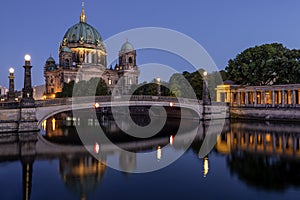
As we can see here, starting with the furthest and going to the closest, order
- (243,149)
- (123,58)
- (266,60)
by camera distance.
→ (123,58) → (266,60) → (243,149)

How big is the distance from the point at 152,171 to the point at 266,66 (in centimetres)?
3973

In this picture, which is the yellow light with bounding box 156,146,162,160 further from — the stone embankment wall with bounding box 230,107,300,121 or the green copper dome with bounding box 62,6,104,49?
the green copper dome with bounding box 62,6,104,49

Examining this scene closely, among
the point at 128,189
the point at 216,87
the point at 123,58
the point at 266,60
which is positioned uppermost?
the point at 123,58

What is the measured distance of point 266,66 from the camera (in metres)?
50.2

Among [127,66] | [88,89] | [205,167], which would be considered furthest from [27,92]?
[127,66]

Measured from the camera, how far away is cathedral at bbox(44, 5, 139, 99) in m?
94.2

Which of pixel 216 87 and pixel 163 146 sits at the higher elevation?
pixel 216 87

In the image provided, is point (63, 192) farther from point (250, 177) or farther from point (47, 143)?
point (47, 143)

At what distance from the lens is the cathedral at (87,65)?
94188mm

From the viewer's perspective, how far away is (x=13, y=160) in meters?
19.0

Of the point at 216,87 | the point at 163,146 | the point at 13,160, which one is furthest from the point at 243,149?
the point at 216,87

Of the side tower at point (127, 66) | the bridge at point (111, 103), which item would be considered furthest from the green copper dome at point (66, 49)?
the bridge at point (111, 103)

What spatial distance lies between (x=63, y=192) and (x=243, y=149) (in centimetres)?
1516

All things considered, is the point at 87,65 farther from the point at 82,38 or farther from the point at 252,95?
the point at 252,95
